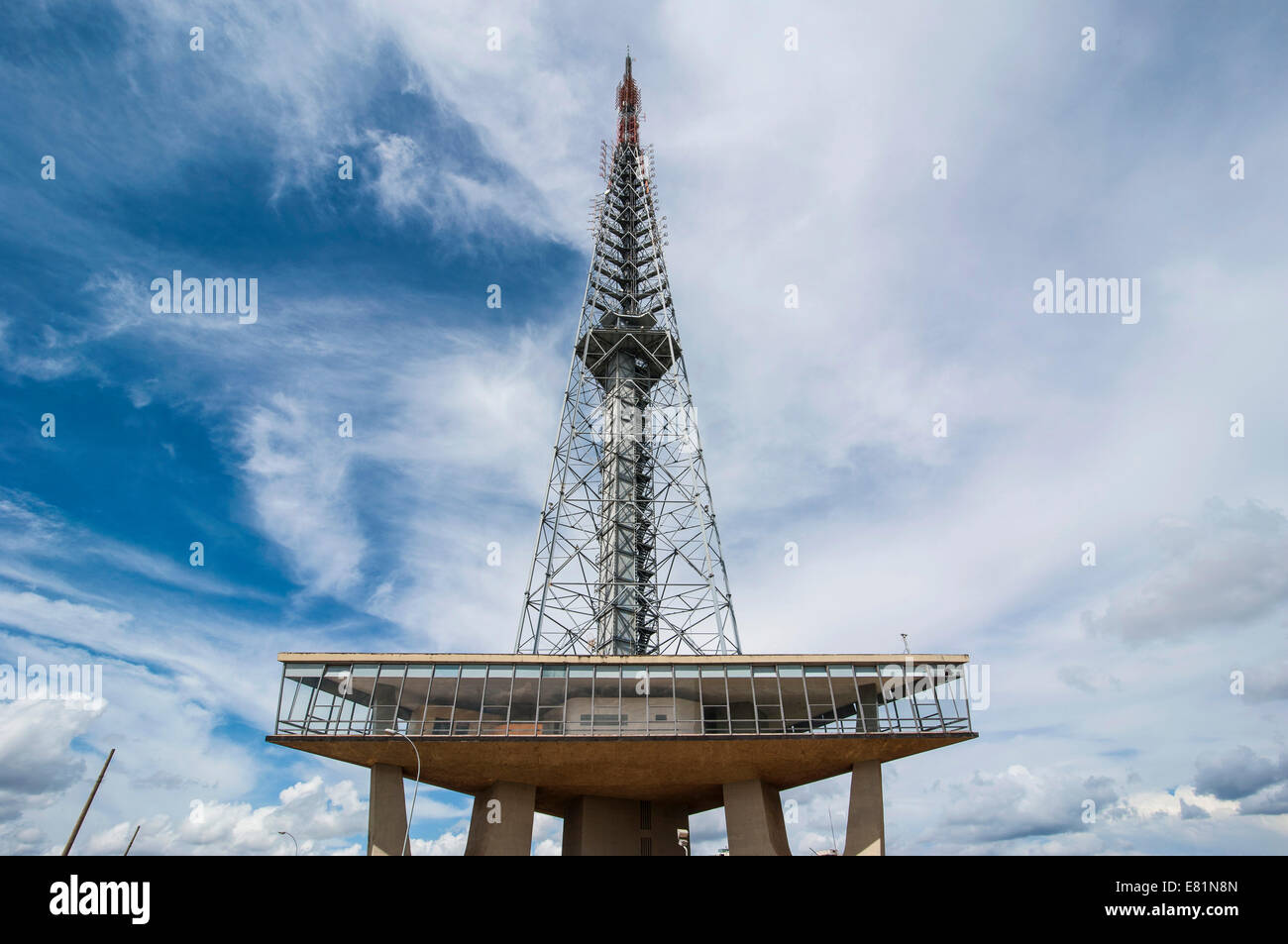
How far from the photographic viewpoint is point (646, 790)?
40.6 meters

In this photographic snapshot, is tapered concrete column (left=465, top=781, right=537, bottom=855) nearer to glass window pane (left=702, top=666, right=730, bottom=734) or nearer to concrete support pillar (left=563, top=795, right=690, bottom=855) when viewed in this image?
concrete support pillar (left=563, top=795, right=690, bottom=855)

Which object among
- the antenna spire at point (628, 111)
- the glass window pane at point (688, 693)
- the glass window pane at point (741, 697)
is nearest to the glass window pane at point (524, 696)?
the glass window pane at point (688, 693)

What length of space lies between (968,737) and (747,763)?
35.1 ft

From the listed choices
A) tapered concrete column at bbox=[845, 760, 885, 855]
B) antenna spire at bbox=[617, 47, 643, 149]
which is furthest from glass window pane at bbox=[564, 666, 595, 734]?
antenna spire at bbox=[617, 47, 643, 149]

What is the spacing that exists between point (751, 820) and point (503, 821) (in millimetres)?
12924

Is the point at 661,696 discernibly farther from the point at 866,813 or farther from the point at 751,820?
the point at 866,813

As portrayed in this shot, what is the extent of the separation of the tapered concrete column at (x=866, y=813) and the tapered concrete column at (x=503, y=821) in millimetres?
16117

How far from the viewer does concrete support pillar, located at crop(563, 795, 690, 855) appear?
40750 millimetres

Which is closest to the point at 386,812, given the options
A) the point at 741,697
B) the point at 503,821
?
the point at 503,821

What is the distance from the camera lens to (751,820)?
37.2 meters

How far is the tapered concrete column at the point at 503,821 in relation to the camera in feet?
116
